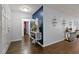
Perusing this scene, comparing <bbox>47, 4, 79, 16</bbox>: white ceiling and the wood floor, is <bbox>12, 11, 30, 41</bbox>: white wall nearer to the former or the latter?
the wood floor

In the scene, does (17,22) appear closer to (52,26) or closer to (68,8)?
(52,26)

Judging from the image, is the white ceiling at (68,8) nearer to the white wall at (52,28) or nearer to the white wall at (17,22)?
the white wall at (52,28)

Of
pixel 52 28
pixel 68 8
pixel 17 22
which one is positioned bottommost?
pixel 52 28

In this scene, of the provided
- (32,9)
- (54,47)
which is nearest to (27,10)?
(32,9)

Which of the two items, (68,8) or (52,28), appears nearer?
(68,8)

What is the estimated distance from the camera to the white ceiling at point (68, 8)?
68.4 inches

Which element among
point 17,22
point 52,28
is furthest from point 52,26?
point 17,22

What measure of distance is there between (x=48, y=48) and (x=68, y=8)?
2.99 ft

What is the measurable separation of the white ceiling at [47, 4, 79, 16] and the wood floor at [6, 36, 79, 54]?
577 millimetres

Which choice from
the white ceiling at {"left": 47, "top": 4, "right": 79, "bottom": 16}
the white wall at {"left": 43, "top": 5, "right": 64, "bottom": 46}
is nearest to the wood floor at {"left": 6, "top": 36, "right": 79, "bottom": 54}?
the white wall at {"left": 43, "top": 5, "right": 64, "bottom": 46}

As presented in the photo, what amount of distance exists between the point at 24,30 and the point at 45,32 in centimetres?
45

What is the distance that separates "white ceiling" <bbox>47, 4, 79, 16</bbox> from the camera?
174cm

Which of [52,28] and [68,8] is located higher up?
[68,8]

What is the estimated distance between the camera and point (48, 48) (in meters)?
1.90
